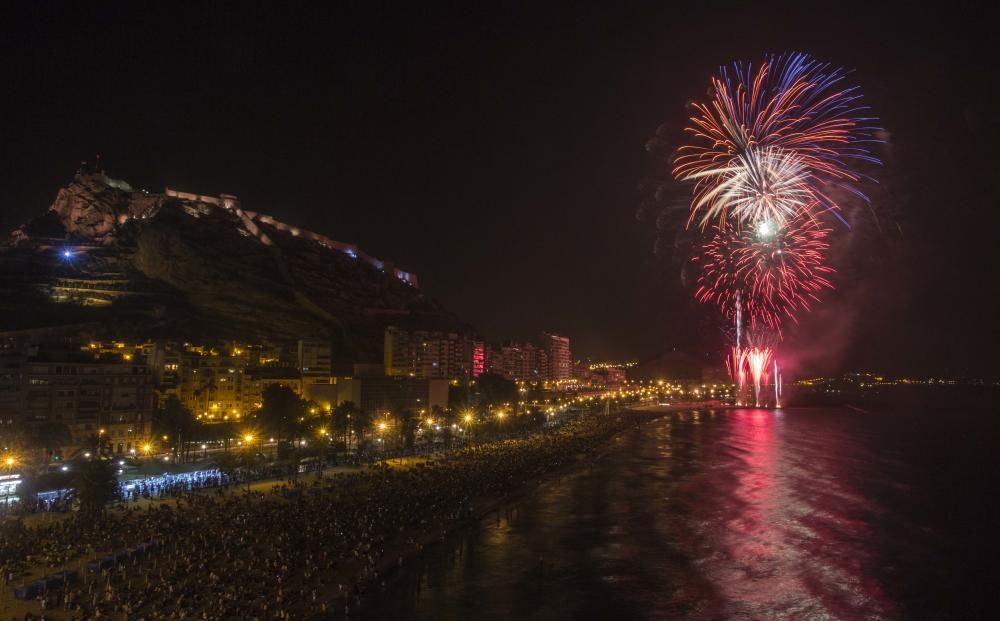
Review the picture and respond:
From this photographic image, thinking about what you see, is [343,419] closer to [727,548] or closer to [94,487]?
[94,487]

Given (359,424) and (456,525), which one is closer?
(456,525)

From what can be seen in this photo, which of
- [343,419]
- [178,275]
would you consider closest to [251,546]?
[343,419]

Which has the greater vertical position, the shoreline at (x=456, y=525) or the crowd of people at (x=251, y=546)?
the crowd of people at (x=251, y=546)

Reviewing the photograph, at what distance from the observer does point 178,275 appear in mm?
79000

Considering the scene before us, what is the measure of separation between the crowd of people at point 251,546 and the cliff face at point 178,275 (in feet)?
138

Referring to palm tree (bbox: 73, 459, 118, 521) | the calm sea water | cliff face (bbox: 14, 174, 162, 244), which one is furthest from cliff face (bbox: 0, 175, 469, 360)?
the calm sea water

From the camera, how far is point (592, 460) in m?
48.2

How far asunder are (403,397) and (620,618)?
46.7 metres

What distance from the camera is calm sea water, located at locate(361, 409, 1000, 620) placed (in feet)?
65.0

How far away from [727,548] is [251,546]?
58.6ft

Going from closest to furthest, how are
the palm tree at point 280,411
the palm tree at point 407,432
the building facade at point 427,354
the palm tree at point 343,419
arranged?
the palm tree at point 280,411, the palm tree at point 343,419, the palm tree at point 407,432, the building facade at point 427,354

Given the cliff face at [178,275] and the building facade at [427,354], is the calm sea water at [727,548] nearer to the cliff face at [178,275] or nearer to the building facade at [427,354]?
the building facade at [427,354]

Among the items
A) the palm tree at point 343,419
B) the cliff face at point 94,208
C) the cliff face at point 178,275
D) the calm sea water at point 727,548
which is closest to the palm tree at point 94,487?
the calm sea water at point 727,548

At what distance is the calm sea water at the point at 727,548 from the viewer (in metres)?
19.8
